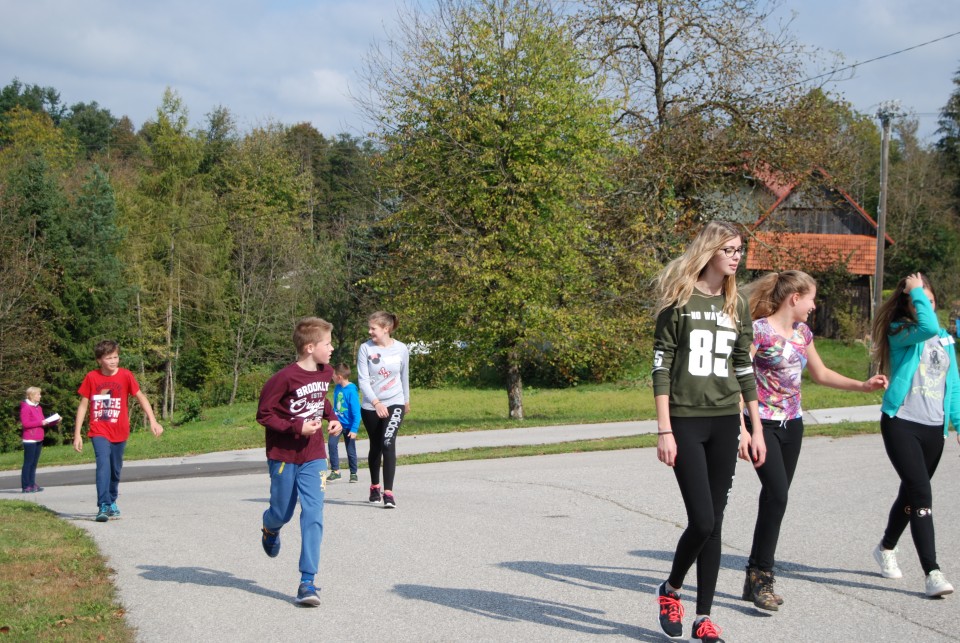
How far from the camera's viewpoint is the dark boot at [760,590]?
529cm

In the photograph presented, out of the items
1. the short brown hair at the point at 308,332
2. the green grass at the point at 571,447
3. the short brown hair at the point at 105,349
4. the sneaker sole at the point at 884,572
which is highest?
the short brown hair at the point at 308,332

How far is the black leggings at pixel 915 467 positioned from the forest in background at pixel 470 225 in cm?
1550

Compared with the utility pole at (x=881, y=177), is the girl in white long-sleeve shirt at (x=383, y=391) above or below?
below

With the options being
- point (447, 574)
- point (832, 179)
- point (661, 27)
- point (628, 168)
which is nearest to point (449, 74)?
point (628, 168)

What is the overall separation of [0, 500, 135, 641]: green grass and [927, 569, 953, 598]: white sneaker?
454cm

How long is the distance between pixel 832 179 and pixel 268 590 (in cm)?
2804

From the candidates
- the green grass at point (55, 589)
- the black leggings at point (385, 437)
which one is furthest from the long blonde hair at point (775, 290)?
the black leggings at point (385, 437)

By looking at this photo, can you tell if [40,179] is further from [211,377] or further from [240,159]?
[240,159]

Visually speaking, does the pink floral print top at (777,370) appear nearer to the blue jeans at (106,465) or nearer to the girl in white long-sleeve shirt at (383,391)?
the girl in white long-sleeve shirt at (383,391)

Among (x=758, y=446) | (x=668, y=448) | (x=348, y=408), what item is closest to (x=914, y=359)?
(x=758, y=446)

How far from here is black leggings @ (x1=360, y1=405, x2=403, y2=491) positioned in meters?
9.30

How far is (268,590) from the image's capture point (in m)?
6.07

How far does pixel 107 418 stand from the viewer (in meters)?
9.37

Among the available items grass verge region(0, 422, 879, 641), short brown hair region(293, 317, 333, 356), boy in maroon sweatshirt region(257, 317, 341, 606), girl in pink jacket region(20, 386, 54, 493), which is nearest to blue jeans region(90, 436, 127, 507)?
grass verge region(0, 422, 879, 641)
